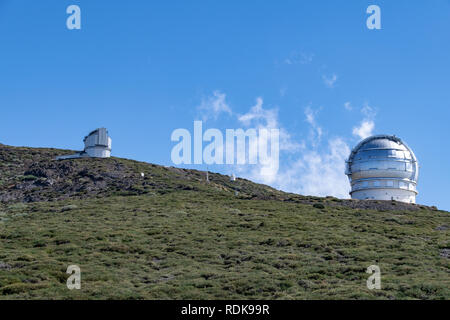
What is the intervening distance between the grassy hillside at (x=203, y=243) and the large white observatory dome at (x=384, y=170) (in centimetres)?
423

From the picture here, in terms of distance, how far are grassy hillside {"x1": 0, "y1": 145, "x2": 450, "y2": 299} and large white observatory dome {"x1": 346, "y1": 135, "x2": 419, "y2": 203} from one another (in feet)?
13.9

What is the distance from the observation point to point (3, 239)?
107 ft

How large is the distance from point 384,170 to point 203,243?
88.6ft

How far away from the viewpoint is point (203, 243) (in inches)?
1229

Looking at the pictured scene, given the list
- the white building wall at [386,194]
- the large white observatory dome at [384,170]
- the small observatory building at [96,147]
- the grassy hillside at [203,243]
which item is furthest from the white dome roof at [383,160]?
the small observatory building at [96,147]

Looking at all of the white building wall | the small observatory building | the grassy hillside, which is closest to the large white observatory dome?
the white building wall

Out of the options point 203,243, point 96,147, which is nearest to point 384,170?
point 203,243

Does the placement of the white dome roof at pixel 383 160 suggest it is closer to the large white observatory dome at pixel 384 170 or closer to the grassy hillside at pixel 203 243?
the large white observatory dome at pixel 384 170

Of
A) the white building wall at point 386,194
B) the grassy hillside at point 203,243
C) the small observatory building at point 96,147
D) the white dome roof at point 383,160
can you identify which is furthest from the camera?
the small observatory building at point 96,147

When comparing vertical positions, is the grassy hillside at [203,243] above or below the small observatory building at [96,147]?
below

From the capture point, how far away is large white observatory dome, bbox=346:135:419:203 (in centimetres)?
5294

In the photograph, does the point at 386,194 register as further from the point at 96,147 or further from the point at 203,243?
the point at 96,147

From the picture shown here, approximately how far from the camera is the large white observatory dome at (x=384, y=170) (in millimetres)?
52938
